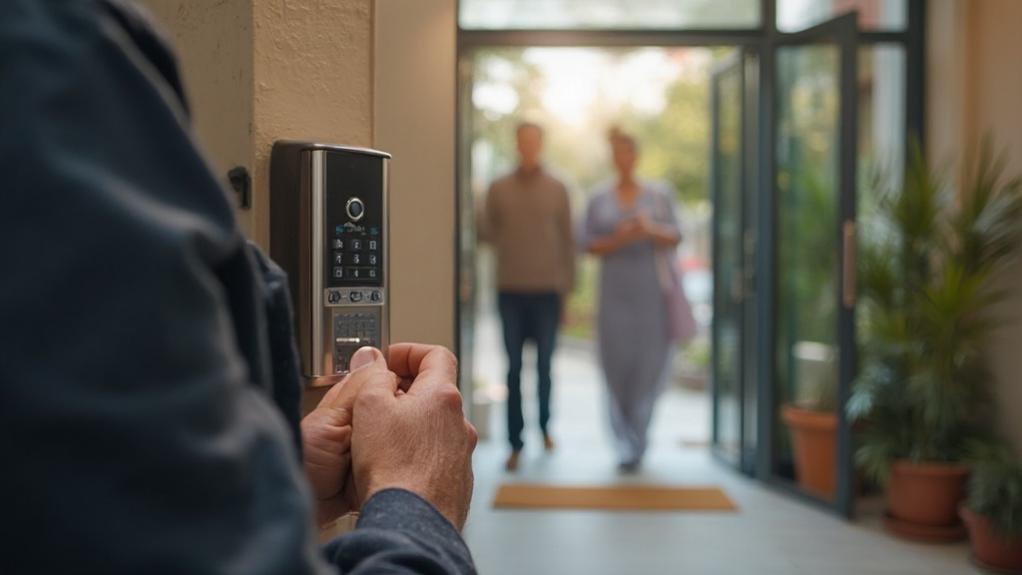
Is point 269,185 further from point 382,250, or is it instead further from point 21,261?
point 21,261

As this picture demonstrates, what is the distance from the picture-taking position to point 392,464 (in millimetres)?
703

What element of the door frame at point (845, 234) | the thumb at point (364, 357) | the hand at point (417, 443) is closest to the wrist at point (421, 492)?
the hand at point (417, 443)

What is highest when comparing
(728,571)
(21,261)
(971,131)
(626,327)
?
(971,131)

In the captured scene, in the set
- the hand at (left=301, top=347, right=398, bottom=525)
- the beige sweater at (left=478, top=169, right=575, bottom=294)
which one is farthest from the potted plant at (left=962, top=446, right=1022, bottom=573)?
the hand at (left=301, top=347, right=398, bottom=525)

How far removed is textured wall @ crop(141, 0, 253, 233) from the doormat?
3468mm

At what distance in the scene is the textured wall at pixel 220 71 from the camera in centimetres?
95

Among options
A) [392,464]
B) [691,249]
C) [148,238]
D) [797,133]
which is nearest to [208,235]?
[148,238]

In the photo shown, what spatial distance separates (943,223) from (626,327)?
1743mm

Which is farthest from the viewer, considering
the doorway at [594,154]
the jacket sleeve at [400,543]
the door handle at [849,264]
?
the doorway at [594,154]

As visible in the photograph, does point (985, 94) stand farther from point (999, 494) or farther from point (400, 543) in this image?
point (400, 543)

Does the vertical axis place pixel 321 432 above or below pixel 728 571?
above

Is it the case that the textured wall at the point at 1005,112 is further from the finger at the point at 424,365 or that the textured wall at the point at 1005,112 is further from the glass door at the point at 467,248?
the finger at the point at 424,365

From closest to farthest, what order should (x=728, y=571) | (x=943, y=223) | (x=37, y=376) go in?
(x=37, y=376) → (x=728, y=571) → (x=943, y=223)

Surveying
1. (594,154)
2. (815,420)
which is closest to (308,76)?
(815,420)
